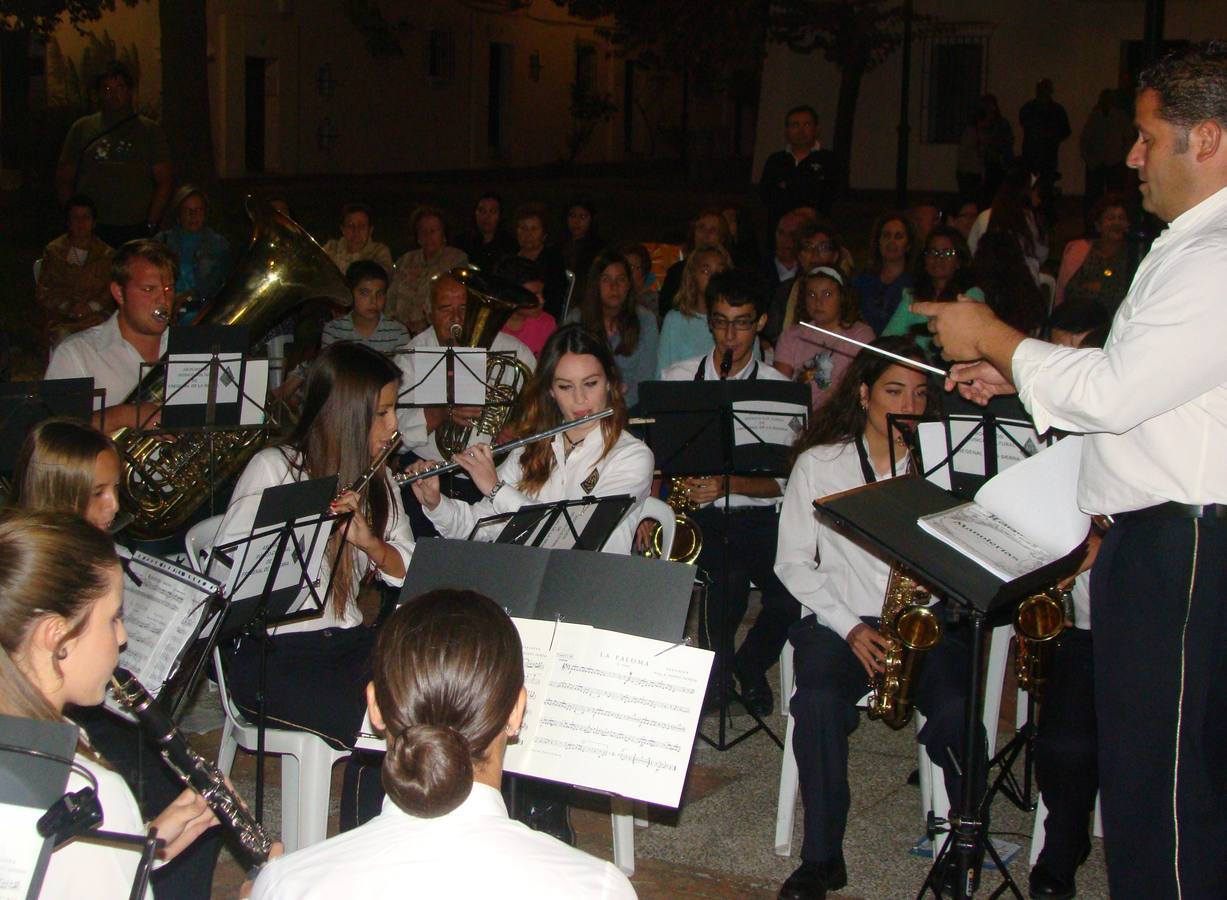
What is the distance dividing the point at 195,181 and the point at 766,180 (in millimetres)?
6634

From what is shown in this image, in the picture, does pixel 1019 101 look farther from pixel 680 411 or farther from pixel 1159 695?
pixel 1159 695

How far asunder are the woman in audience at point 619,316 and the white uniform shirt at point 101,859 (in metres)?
4.71

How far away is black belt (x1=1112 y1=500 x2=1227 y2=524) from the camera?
2508 millimetres

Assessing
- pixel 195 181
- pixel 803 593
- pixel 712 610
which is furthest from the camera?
pixel 195 181

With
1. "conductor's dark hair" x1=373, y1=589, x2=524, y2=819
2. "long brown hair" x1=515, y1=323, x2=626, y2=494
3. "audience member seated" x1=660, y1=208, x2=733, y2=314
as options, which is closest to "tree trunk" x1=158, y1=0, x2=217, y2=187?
"audience member seated" x1=660, y1=208, x2=733, y2=314

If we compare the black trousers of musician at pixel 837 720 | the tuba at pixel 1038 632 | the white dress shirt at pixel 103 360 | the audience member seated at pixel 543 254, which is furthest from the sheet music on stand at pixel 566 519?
the audience member seated at pixel 543 254

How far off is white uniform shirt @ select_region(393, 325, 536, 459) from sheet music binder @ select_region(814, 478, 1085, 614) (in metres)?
2.71

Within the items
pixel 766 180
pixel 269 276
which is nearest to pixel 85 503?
pixel 269 276

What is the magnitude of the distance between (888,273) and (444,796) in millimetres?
6340

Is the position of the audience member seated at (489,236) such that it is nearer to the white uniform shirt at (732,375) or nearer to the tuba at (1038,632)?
the white uniform shirt at (732,375)

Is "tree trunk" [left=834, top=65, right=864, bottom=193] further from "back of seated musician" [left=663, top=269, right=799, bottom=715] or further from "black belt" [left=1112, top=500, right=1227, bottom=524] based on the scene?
"black belt" [left=1112, top=500, right=1227, bottom=524]

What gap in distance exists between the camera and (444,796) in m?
1.74

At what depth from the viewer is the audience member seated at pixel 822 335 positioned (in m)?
6.15

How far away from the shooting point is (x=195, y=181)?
13.6 meters
